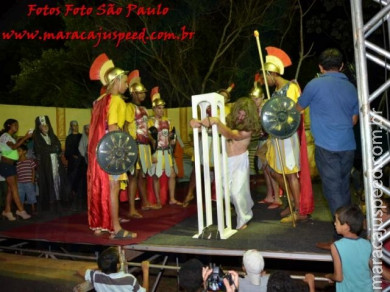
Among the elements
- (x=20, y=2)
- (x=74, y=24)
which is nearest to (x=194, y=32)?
(x=74, y=24)

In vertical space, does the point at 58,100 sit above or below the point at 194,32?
below

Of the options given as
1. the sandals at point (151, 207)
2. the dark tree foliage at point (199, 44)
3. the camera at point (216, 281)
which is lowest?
the sandals at point (151, 207)

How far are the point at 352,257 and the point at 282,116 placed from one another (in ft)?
7.10

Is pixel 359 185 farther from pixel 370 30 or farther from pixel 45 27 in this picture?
pixel 45 27

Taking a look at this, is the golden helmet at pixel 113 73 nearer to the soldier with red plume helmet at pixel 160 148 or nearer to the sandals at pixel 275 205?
the soldier with red plume helmet at pixel 160 148

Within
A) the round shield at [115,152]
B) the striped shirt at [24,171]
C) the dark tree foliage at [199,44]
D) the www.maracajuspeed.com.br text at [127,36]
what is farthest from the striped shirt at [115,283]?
the www.maracajuspeed.com.br text at [127,36]

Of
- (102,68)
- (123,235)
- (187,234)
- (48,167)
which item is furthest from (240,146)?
(48,167)

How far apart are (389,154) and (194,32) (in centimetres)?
1402

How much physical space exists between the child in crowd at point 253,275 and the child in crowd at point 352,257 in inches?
22.0

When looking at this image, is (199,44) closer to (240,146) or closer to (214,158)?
(240,146)

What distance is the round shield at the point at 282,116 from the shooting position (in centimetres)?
493

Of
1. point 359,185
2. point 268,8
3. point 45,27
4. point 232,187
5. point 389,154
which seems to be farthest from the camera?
point 45,27

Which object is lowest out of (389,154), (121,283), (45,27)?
(121,283)

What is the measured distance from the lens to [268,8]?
15.9 m
